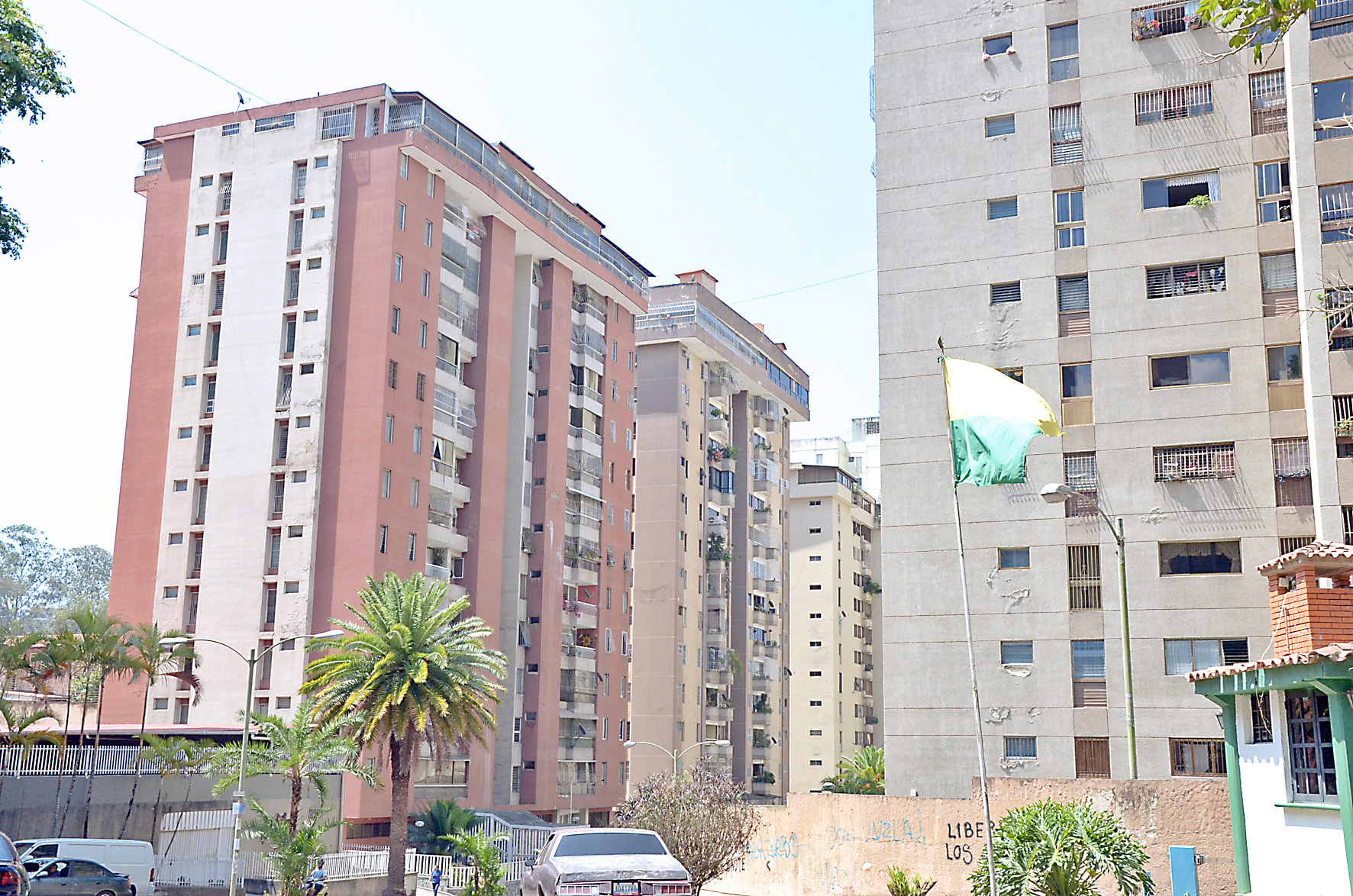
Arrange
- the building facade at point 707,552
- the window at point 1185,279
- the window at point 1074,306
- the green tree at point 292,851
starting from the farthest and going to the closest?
1. the building facade at point 707,552
2. the window at point 1074,306
3. the window at point 1185,279
4. the green tree at point 292,851

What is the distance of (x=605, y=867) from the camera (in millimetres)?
17250

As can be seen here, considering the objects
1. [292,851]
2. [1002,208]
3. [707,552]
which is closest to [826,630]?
[707,552]

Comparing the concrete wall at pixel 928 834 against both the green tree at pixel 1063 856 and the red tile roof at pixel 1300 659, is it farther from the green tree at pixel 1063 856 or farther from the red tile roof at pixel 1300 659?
the red tile roof at pixel 1300 659

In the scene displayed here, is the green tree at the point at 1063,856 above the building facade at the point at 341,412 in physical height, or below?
below

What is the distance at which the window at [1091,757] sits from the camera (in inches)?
1515

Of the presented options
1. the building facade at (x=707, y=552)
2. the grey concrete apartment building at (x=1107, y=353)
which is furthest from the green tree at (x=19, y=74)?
the building facade at (x=707, y=552)

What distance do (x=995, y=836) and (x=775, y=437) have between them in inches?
3389

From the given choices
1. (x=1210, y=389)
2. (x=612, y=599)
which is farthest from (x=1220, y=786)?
(x=612, y=599)

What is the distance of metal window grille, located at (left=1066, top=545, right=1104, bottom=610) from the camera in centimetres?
3953

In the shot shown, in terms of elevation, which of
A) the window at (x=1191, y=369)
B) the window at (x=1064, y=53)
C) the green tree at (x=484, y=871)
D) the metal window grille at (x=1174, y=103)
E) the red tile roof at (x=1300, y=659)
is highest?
the window at (x=1064, y=53)

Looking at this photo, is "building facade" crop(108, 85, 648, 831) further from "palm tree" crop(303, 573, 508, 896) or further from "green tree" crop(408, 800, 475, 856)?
"palm tree" crop(303, 573, 508, 896)

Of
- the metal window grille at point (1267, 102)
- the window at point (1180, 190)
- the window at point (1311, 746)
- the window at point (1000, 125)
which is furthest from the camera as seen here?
the window at point (1000, 125)

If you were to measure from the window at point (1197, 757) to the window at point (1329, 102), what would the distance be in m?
18.7

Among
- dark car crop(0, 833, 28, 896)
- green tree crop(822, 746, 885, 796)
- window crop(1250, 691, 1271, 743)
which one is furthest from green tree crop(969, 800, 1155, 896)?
green tree crop(822, 746, 885, 796)
